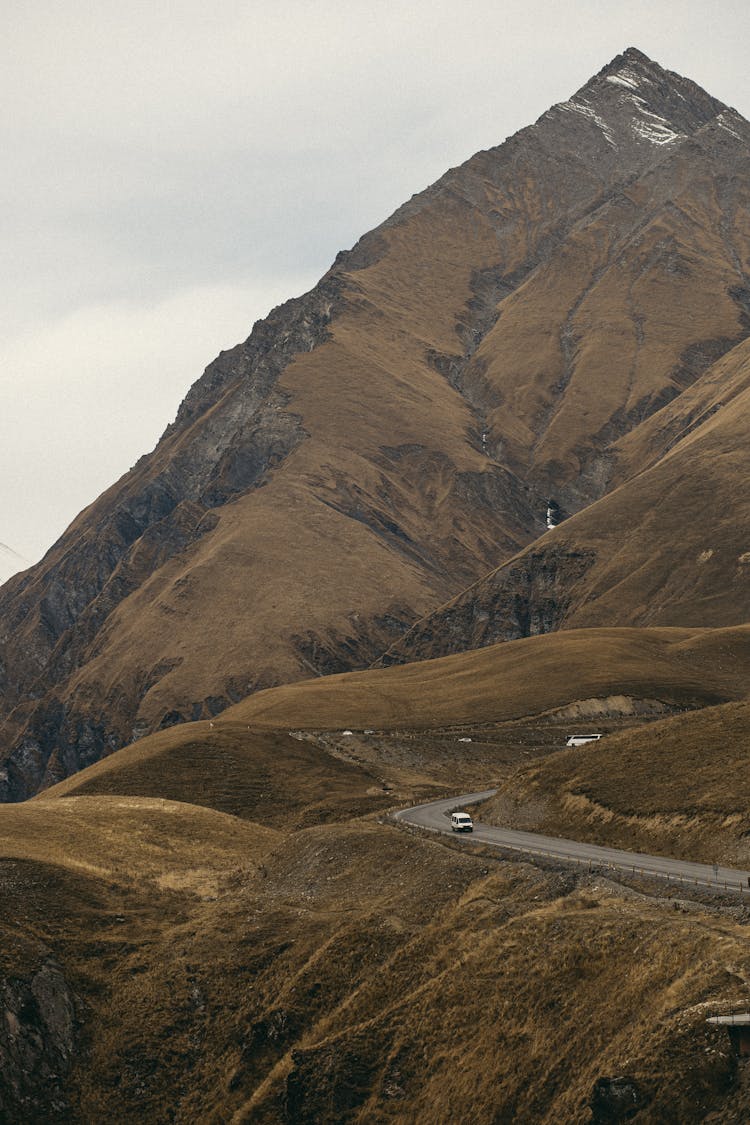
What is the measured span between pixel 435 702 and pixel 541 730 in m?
24.0

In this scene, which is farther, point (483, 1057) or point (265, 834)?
point (265, 834)

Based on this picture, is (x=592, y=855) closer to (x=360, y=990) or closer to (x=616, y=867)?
(x=616, y=867)

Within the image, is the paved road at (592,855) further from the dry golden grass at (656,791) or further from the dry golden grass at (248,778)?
the dry golden grass at (248,778)

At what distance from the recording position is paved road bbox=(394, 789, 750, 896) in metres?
49.7

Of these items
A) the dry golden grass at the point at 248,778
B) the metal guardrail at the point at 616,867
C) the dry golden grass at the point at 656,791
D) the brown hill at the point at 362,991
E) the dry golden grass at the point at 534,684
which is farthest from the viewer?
the dry golden grass at the point at 534,684

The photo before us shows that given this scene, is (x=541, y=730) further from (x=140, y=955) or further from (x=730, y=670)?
(x=140, y=955)

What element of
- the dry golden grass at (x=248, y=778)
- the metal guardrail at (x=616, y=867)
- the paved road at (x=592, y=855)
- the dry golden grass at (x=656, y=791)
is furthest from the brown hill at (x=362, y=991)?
the dry golden grass at (x=248, y=778)

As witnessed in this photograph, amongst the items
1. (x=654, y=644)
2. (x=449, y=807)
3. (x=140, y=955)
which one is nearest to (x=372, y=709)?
(x=654, y=644)

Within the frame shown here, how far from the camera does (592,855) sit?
5869 cm

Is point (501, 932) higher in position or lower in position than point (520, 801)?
higher

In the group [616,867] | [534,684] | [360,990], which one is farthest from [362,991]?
[534,684]

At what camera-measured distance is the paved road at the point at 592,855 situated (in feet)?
163

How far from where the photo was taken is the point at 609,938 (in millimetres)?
39531

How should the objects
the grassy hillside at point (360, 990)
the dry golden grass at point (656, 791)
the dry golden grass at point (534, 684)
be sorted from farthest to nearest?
the dry golden grass at point (534, 684) → the dry golden grass at point (656, 791) → the grassy hillside at point (360, 990)
